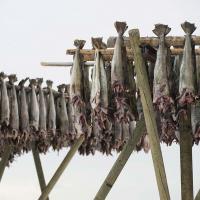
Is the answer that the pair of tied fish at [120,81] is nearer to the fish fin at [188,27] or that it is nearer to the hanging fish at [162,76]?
the hanging fish at [162,76]

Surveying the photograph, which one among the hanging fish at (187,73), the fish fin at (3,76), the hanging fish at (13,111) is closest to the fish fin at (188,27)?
the hanging fish at (187,73)

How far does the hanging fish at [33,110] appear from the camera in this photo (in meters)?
7.75

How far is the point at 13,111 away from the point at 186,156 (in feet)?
10.5

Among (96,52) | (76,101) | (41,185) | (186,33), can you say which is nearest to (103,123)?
(76,101)

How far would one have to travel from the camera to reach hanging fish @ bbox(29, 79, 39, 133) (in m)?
7.75

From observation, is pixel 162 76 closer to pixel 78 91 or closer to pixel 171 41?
pixel 171 41

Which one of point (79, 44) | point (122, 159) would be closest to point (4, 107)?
point (79, 44)

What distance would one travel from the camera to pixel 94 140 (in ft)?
25.5

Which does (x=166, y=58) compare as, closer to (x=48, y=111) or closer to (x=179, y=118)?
(x=179, y=118)

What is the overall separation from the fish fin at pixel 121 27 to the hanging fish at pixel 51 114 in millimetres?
3088

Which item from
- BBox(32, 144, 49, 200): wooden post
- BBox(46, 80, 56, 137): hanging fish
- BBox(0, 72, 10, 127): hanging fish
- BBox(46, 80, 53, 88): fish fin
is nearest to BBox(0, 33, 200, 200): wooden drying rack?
BBox(0, 72, 10, 127): hanging fish

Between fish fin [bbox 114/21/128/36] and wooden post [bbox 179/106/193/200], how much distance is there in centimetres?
93

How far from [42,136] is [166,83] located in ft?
11.2

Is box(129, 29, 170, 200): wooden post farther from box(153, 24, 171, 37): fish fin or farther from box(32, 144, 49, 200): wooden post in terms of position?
box(32, 144, 49, 200): wooden post
